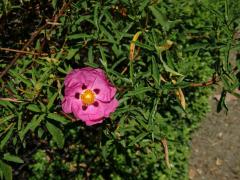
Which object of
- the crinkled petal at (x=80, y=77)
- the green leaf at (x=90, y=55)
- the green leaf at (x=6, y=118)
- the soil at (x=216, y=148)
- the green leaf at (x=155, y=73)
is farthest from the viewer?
the soil at (x=216, y=148)

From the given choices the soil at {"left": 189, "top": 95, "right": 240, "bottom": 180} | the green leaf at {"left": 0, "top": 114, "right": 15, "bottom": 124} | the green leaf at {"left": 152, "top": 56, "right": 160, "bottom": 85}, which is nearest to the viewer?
the green leaf at {"left": 152, "top": 56, "right": 160, "bottom": 85}

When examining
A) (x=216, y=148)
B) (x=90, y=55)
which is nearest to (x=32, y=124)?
(x=90, y=55)

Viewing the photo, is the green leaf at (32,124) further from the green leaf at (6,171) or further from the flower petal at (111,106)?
the flower petal at (111,106)

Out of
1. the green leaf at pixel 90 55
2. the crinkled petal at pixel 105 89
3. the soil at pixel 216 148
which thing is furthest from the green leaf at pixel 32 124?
the soil at pixel 216 148

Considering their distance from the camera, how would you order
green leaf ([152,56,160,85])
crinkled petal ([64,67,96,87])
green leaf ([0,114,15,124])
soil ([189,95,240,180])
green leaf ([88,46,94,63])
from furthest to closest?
soil ([189,95,240,180])
green leaf ([88,46,94,63])
green leaf ([0,114,15,124])
green leaf ([152,56,160,85])
crinkled petal ([64,67,96,87])

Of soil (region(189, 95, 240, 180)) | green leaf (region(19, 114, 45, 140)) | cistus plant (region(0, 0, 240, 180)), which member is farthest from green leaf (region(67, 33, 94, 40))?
soil (region(189, 95, 240, 180))

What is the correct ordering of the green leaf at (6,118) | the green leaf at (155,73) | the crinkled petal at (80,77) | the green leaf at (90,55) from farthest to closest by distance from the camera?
the green leaf at (90,55) → the green leaf at (6,118) → the green leaf at (155,73) → the crinkled petal at (80,77)

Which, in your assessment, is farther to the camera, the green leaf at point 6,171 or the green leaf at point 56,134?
the green leaf at point 56,134

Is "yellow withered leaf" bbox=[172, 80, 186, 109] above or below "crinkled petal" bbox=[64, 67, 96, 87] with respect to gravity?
below

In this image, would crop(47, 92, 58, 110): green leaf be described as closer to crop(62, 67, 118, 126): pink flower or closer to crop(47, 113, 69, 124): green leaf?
crop(47, 113, 69, 124): green leaf
